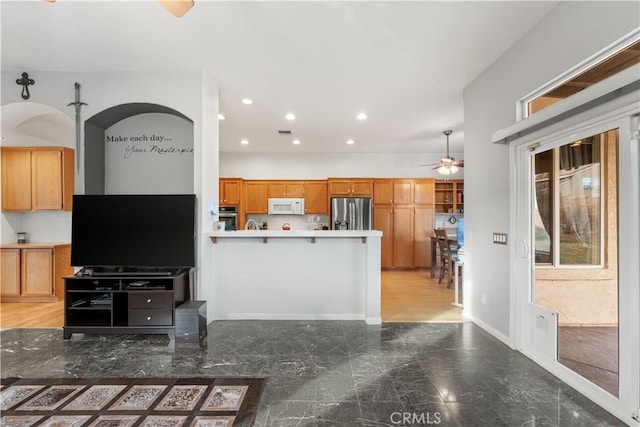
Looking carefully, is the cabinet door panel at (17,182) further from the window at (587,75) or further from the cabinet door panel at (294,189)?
the window at (587,75)

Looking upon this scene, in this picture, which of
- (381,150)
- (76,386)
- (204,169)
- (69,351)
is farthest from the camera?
(381,150)

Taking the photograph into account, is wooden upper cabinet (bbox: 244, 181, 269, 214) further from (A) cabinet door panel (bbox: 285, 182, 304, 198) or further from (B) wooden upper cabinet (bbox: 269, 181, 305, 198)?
(A) cabinet door panel (bbox: 285, 182, 304, 198)

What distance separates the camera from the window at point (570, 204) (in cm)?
229

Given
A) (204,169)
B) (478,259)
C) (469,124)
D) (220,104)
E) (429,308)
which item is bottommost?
(429,308)

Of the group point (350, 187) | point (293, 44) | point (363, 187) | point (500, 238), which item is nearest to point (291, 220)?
point (350, 187)

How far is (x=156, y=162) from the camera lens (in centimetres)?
402

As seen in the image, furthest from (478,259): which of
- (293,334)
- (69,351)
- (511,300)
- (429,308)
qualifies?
(69,351)

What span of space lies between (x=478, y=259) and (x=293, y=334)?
233 cm

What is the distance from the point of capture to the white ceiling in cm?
254

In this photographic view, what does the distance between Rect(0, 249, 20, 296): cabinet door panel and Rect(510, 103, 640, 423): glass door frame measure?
6.61 m

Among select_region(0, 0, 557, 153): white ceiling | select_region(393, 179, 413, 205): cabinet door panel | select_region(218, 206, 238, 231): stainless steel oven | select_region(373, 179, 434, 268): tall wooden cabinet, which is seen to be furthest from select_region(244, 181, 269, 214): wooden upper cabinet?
select_region(393, 179, 413, 205): cabinet door panel

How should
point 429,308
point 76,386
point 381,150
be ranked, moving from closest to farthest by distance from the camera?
point 76,386 < point 429,308 < point 381,150

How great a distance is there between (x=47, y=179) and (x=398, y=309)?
570cm

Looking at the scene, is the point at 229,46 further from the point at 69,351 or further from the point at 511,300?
the point at 511,300
